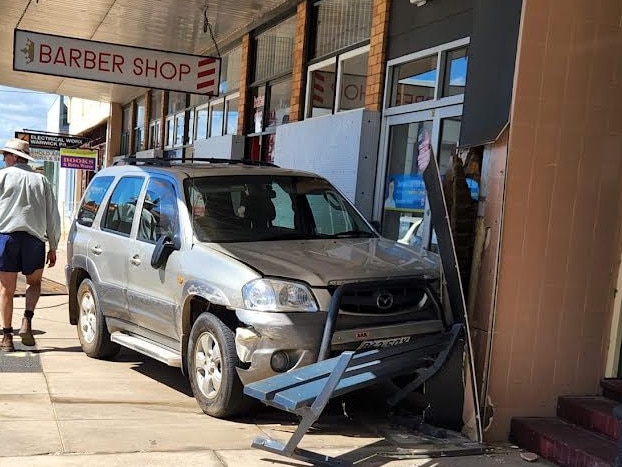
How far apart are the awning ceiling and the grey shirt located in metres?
5.56

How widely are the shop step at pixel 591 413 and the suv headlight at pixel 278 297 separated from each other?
6.20ft

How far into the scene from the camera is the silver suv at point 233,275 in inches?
184

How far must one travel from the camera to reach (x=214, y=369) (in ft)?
16.5

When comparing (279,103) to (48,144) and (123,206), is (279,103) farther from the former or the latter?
(48,144)

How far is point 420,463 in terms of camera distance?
169 inches

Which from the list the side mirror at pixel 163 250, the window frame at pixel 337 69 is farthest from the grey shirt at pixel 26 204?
the window frame at pixel 337 69

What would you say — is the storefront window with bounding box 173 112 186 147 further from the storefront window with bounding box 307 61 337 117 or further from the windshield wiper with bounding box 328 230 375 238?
the windshield wiper with bounding box 328 230 375 238

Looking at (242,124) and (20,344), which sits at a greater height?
(242,124)

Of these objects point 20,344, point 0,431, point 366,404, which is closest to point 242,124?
point 20,344

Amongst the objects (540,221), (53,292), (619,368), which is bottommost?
(53,292)

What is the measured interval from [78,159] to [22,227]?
1684 cm

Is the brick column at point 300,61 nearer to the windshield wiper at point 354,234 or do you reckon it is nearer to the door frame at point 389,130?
the door frame at point 389,130

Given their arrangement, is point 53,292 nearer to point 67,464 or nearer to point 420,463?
point 67,464

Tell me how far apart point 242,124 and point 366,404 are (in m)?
8.49
